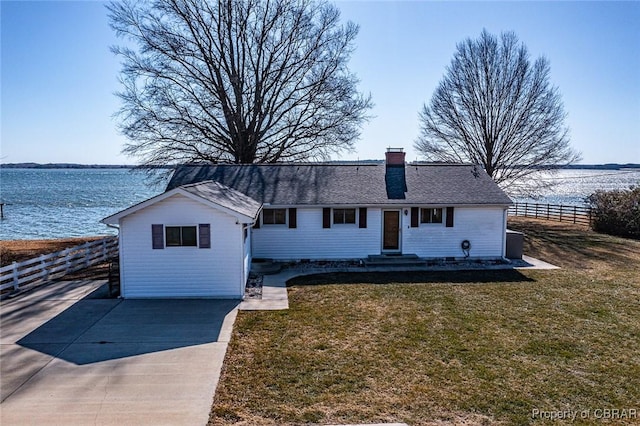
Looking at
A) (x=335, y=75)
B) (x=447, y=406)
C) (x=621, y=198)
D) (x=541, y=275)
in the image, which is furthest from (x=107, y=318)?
(x=621, y=198)

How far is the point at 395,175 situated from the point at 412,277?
5385mm

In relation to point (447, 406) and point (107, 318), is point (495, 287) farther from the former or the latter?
point (107, 318)

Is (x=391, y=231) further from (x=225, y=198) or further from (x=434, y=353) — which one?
(x=434, y=353)

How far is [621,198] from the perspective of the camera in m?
23.8

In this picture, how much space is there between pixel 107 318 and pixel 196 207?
341 cm

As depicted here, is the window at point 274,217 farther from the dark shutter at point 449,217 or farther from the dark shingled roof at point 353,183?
the dark shutter at point 449,217

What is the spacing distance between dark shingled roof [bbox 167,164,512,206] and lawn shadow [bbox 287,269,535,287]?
2.62 meters

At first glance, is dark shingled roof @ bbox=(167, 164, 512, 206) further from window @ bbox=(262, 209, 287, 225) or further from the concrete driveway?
the concrete driveway

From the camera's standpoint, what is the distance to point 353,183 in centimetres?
1700

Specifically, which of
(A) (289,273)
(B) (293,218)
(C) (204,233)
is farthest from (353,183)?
(C) (204,233)

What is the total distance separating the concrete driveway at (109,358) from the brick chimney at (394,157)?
10336 mm

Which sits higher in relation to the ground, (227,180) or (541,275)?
(227,180)

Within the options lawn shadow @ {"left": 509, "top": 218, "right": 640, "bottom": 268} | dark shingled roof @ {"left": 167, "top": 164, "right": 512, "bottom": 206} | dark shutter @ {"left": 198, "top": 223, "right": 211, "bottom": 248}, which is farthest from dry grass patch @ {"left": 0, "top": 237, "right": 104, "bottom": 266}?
lawn shadow @ {"left": 509, "top": 218, "right": 640, "bottom": 268}

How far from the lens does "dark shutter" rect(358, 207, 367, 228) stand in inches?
620
